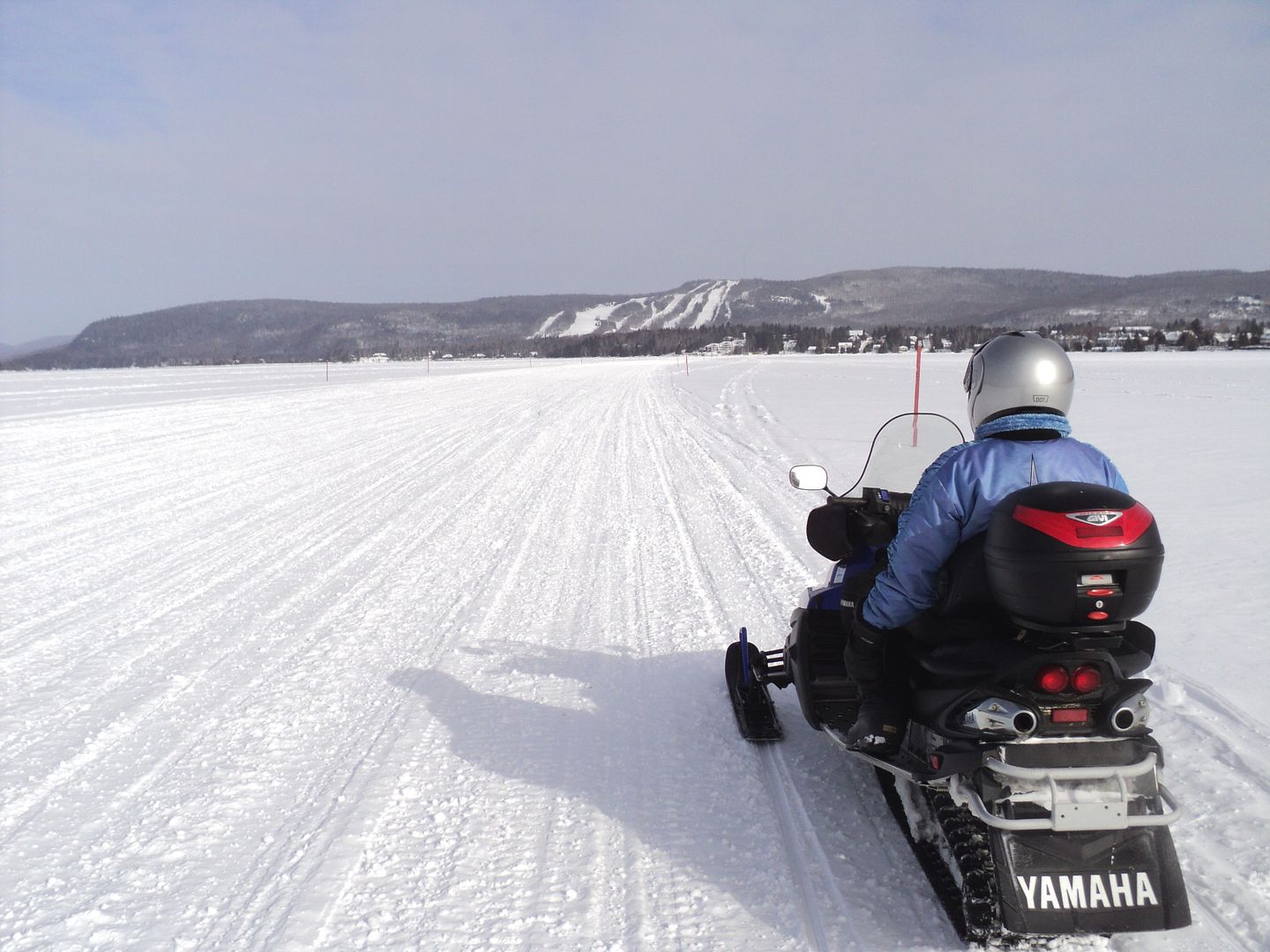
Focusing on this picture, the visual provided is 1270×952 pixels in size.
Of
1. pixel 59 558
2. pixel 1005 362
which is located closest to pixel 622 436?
pixel 59 558

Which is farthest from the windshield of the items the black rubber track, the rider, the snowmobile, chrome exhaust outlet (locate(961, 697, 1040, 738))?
chrome exhaust outlet (locate(961, 697, 1040, 738))

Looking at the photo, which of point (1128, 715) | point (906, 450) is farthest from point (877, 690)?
point (906, 450)

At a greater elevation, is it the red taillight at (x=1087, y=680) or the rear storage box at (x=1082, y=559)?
the rear storage box at (x=1082, y=559)

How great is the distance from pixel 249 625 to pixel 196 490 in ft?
17.0

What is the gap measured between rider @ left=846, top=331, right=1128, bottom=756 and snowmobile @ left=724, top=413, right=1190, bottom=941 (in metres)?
0.07

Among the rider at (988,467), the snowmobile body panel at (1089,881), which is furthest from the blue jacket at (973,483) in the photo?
the snowmobile body panel at (1089,881)

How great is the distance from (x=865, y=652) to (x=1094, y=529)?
3.16 ft

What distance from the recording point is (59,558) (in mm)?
6617

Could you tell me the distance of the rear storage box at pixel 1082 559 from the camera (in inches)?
82.0

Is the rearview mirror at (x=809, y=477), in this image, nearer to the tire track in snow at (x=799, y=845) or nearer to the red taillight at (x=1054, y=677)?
the tire track in snow at (x=799, y=845)

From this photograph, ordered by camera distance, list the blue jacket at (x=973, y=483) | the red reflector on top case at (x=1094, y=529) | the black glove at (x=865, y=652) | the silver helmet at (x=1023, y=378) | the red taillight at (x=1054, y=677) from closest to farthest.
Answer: the red reflector on top case at (x=1094, y=529), the red taillight at (x=1054, y=677), the blue jacket at (x=973, y=483), the silver helmet at (x=1023, y=378), the black glove at (x=865, y=652)

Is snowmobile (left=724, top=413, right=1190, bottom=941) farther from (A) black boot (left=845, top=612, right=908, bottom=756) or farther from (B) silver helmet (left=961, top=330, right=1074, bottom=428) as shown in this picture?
(B) silver helmet (left=961, top=330, right=1074, bottom=428)

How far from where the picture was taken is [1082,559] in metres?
2.07

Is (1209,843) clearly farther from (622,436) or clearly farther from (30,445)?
(30,445)
